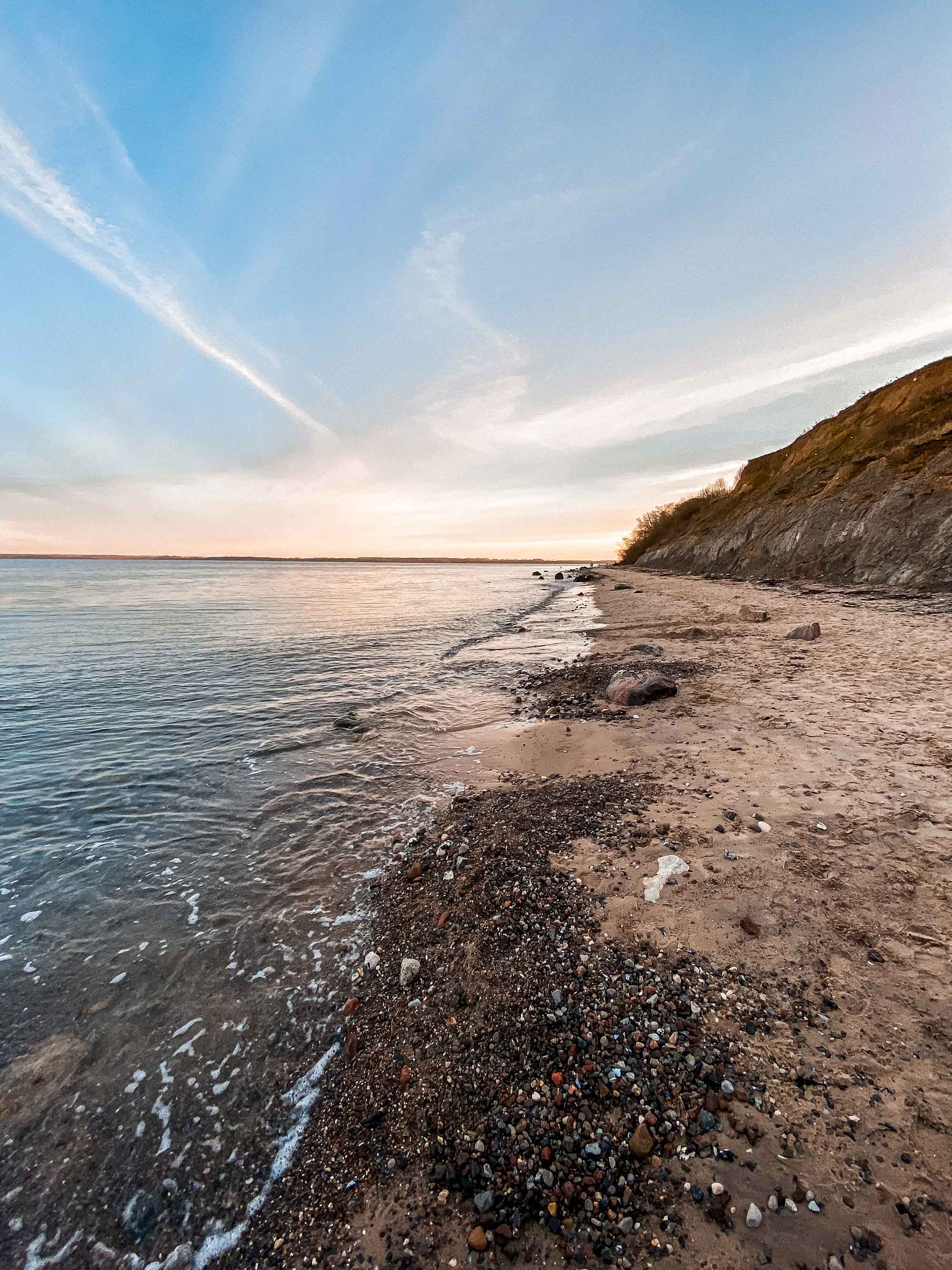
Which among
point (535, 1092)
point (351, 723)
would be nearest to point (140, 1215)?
point (535, 1092)

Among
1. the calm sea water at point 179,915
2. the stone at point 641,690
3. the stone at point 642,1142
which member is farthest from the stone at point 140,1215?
the stone at point 641,690

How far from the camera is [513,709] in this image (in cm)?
1198

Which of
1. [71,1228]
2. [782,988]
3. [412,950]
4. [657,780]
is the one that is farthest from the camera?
[657,780]

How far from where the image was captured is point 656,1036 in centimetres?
338

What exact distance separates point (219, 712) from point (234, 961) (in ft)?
29.5

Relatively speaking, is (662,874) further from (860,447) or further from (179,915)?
(860,447)

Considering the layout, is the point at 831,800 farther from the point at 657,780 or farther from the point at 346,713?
the point at 346,713

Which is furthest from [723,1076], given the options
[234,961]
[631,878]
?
[234,961]

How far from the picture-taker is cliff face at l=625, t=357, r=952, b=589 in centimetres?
2698

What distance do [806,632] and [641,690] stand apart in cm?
874

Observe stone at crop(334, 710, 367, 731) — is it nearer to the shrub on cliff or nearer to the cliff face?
the cliff face

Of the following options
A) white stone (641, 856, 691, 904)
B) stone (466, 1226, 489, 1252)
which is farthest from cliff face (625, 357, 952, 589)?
stone (466, 1226, 489, 1252)

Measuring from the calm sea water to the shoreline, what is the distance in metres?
0.55

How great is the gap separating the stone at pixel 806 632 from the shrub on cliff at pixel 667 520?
55883 mm
